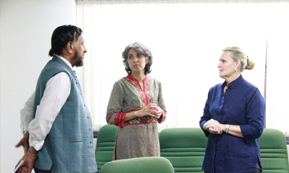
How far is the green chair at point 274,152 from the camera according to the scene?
3.37m

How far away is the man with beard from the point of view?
72.7 inches

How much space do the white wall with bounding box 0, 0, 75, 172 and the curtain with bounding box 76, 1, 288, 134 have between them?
28 cm

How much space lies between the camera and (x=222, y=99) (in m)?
→ 2.45

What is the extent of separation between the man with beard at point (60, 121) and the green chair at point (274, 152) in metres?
1.96

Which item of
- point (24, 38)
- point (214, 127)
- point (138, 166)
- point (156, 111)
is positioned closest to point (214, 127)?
point (214, 127)

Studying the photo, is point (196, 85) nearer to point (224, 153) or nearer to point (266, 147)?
point (266, 147)

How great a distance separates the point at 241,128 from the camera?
232 cm

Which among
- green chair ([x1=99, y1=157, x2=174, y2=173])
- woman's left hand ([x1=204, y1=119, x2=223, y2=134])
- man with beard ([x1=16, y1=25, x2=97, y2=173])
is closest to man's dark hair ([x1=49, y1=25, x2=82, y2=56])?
man with beard ([x1=16, y1=25, x2=97, y2=173])

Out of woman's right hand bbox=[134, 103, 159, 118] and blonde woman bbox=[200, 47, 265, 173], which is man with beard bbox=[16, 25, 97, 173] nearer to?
woman's right hand bbox=[134, 103, 159, 118]

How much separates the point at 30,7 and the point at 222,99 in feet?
7.45

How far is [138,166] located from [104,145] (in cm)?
169

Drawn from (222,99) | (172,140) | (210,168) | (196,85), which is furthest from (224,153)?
(196,85)

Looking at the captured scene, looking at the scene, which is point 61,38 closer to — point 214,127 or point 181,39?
point 214,127

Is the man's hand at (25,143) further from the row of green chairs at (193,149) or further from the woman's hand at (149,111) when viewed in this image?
the row of green chairs at (193,149)
